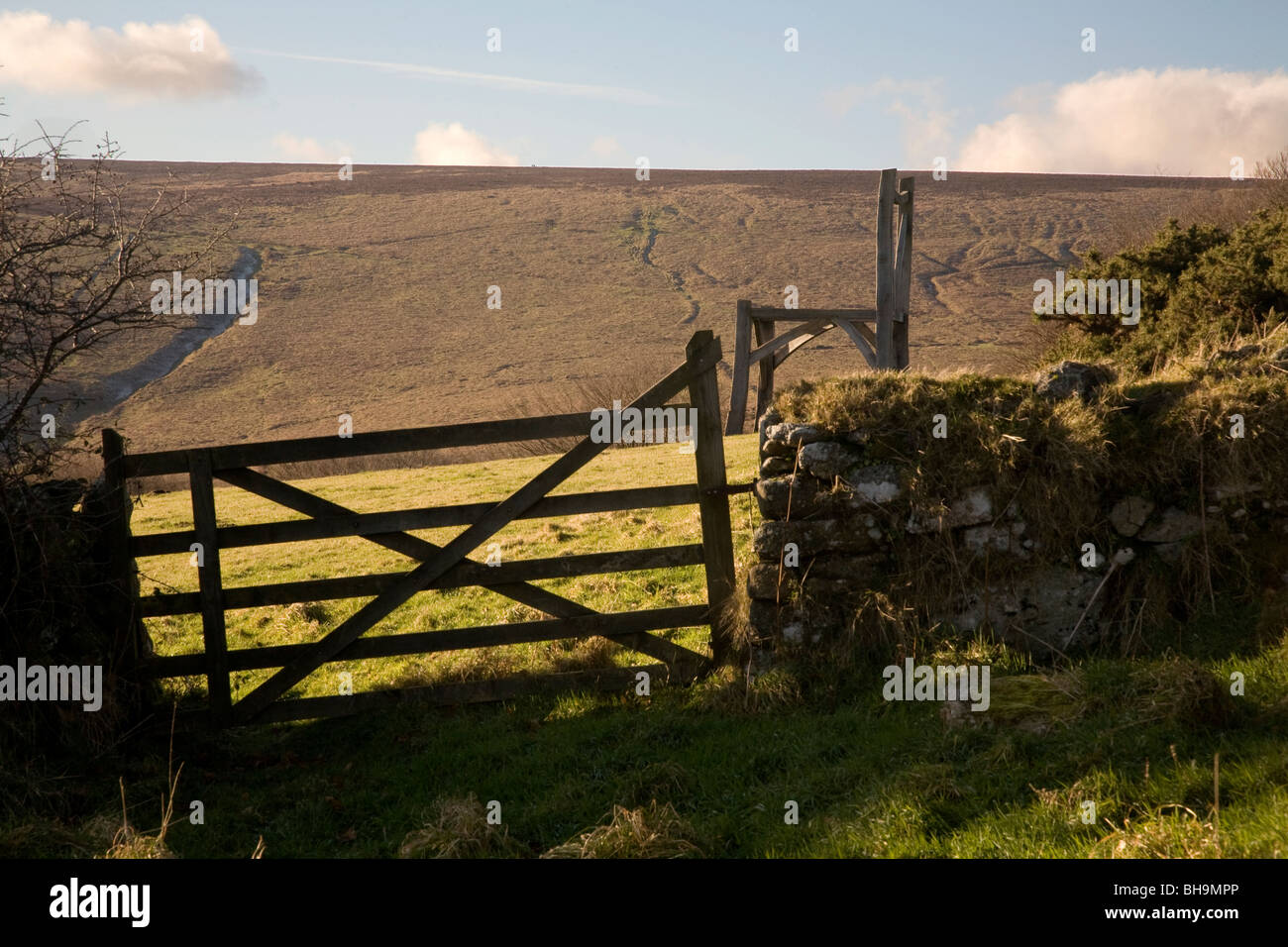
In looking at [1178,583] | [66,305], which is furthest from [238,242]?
[1178,583]

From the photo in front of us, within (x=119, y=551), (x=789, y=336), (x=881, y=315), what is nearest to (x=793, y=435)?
(x=119, y=551)

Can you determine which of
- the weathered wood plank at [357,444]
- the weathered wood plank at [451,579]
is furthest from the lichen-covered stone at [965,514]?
the weathered wood plank at [357,444]

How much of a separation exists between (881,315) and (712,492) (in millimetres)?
7655

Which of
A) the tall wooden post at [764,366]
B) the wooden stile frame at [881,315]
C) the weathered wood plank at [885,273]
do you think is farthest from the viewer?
the tall wooden post at [764,366]

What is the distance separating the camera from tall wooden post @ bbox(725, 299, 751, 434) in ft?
53.7

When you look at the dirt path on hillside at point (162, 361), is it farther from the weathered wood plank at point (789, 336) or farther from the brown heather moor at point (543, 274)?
the weathered wood plank at point (789, 336)

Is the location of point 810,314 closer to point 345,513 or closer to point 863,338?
point 863,338

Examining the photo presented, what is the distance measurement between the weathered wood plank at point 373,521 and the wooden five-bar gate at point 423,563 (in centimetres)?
1

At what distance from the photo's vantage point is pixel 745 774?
550 centimetres

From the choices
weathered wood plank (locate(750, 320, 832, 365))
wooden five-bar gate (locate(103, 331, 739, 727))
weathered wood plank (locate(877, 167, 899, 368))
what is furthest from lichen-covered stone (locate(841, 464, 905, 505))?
weathered wood plank (locate(750, 320, 832, 365))

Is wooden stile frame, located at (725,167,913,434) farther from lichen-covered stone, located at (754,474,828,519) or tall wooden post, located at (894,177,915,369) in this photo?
lichen-covered stone, located at (754,474,828,519)

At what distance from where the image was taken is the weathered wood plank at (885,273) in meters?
12.7
